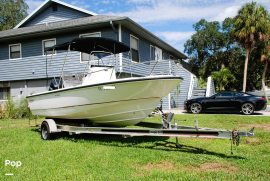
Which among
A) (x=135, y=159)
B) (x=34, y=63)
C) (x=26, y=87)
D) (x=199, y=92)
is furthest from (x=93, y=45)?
(x=199, y=92)

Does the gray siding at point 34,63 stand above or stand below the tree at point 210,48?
below

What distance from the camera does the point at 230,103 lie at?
17.2 metres

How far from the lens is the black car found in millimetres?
16750

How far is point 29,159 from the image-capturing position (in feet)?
22.4

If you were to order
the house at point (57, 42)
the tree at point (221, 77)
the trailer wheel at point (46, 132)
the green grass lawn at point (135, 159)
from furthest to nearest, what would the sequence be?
1. the tree at point (221, 77)
2. the house at point (57, 42)
3. the trailer wheel at point (46, 132)
4. the green grass lawn at point (135, 159)

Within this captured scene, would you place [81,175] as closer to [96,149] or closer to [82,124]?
[96,149]

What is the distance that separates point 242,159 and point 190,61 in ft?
143

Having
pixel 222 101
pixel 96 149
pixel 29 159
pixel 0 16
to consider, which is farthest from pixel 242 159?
pixel 0 16

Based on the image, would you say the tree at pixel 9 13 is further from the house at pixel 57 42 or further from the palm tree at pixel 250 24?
the palm tree at pixel 250 24

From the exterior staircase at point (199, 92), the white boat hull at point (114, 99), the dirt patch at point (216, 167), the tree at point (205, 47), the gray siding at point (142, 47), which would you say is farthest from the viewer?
the tree at point (205, 47)

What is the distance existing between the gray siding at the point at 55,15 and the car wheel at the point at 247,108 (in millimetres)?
10595

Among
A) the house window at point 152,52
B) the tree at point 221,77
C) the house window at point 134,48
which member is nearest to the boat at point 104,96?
the house window at point 134,48

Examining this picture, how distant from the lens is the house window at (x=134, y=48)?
18689mm

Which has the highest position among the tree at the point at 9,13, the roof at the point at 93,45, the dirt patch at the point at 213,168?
the tree at the point at 9,13
